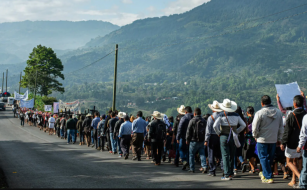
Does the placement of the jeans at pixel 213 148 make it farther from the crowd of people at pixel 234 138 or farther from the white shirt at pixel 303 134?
the white shirt at pixel 303 134

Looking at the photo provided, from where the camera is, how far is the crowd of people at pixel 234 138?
818 centimetres

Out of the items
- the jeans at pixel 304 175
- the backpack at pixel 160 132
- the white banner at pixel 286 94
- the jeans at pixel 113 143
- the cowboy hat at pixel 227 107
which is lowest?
the jeans at pixel 113 143

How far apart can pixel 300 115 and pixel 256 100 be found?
178011 mm

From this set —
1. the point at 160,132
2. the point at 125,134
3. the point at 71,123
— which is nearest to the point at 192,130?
the point at 160,132

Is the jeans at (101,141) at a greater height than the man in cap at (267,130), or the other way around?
the man in cap at (267,130)

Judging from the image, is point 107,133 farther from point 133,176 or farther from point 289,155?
point 289,155

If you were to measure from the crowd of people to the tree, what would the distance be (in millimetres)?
67186

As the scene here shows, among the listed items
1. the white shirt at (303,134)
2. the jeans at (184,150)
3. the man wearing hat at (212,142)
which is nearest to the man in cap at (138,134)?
the jeans at (184,150)

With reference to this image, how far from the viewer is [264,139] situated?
866 centimetres

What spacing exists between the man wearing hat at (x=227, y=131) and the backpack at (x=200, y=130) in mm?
1283

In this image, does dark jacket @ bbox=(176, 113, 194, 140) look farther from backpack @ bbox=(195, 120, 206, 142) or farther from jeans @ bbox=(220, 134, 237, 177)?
jeans @ bbox=(220, 134, 237, 177)

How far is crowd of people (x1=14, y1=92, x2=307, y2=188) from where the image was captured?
26.8 feet

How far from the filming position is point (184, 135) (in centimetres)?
1166

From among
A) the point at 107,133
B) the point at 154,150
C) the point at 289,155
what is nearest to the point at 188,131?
the point at 154,150
